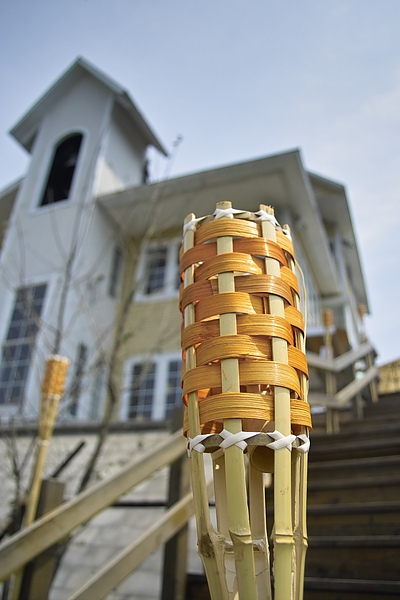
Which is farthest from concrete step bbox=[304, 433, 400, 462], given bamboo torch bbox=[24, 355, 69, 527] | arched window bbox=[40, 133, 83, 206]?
arched window bbox=[40, 133, 83, 206]

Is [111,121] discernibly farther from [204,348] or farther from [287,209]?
[204,348]

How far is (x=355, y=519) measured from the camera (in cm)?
254

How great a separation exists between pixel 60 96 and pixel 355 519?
37.7 feet

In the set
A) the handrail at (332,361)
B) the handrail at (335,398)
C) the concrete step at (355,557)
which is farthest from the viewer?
the handrail at (332,361)

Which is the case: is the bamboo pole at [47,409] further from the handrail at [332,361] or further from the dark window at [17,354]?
the dark window at [17,354]

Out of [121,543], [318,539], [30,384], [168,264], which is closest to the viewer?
[318,539]

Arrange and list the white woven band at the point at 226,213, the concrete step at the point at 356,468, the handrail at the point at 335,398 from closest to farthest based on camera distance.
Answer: the white woven band at the point at 226,213
the concrete step at the point at 356,468
the handrail at the point at 335,398

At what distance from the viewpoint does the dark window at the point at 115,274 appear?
32.9ft

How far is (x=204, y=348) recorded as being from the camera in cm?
84

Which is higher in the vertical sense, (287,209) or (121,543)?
(287,209)

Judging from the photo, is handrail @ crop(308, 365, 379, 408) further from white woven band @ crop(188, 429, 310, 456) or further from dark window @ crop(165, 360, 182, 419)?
dark window @ crop(165, 360, 182, 419)

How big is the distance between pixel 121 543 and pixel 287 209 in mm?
6702

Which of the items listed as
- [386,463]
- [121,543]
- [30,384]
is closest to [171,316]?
[30,384]

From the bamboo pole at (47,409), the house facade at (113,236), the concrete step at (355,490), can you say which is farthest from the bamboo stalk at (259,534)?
the house facade at (113,236)
